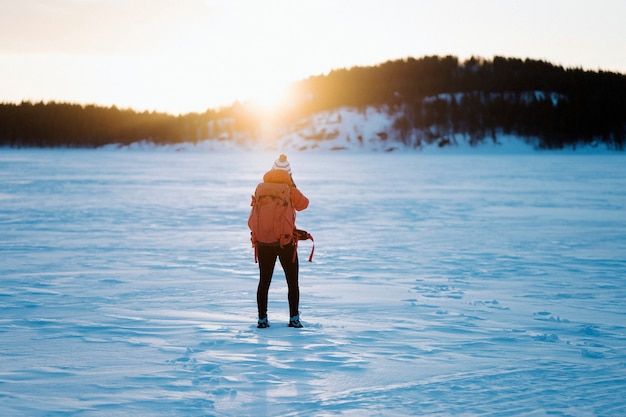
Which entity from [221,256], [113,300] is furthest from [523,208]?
[113,300]

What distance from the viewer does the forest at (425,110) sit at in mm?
142625

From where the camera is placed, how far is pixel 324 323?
253 inches

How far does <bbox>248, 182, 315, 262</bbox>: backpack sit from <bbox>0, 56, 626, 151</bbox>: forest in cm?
13119

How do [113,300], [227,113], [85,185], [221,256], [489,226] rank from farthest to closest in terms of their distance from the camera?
[227,113], [85,185], [489,226], [221,256], [113,300]

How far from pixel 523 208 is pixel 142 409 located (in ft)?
53.6

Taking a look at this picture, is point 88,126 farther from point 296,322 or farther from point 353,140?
point 296,322

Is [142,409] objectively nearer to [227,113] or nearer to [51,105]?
[51,105]

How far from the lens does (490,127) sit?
14638cm

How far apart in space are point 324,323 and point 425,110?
158m

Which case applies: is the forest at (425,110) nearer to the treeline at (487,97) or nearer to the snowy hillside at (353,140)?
the treeline at (487,97)

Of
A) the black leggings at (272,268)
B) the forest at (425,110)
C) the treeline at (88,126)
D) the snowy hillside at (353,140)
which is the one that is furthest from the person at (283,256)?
the forest at (425,110)

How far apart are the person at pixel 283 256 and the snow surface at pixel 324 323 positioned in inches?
8.1

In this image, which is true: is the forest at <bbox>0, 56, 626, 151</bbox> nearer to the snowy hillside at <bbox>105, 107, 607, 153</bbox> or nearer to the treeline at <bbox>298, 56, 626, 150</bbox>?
the treeline at <bbox>298, 56, 626, 150</bbox>

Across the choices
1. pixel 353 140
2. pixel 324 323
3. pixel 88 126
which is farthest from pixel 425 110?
pixel 324 323
